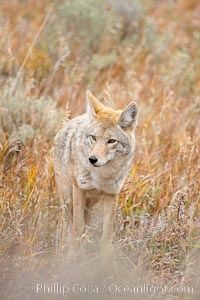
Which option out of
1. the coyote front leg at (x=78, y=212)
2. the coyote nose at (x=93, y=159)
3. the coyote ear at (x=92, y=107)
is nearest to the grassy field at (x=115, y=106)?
the coyote front leg at (x=78, y=212)

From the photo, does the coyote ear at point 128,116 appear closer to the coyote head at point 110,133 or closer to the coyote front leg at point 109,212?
the coyote head at point 110,133

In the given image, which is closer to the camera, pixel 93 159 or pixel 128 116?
pixel 93 159

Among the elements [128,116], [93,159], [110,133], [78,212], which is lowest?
[78,212]

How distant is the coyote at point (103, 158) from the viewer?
5.23 meters

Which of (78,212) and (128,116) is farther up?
(128,116)

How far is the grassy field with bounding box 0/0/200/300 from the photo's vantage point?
4.99 m

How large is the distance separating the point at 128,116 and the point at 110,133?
241 mm

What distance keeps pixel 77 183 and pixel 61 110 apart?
6.94 feet

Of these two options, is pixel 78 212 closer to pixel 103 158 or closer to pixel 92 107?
pixel 103 158

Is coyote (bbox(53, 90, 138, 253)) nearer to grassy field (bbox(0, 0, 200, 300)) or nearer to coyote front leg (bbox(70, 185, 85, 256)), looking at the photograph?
coyote front leg (bbox(70, 185, 85, 256))

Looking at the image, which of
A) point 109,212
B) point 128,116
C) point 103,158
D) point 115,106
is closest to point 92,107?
point 128,116

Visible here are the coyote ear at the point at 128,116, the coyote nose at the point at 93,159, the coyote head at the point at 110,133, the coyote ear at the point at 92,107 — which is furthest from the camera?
the coyote ear at the point at 92,107

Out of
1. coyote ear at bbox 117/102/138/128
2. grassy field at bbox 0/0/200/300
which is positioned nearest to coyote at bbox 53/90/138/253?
coyote ear at bbox 117/102/138/128

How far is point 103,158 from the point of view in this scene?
16.6 ft
